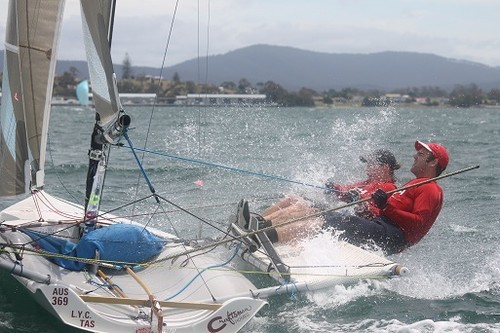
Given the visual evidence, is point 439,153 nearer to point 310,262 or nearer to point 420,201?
point 420,201

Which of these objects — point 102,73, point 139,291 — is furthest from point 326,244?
point 102,73

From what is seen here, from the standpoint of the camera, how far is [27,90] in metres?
6.34

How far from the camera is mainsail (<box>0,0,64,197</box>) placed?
627cm

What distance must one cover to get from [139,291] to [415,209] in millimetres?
2732

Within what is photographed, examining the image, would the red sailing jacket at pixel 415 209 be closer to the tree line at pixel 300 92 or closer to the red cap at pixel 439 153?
the red cap at pixel 439 153

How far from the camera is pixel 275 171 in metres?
13.7

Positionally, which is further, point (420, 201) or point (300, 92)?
point (300, 92)

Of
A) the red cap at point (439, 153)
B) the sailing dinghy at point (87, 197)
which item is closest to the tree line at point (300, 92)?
the red cap at point (439, 153)

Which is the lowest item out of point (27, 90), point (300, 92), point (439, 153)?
point (300, 92)

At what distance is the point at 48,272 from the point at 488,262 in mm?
4341

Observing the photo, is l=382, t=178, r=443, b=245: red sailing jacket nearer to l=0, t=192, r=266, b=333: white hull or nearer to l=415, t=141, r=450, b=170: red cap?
l=415, t=141, r=450, b=170: red cap

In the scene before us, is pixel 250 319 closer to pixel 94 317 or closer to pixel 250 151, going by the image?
pixel 94 317

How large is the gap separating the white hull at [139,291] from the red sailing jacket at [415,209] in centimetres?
177

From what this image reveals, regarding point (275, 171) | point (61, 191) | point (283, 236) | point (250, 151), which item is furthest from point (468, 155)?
point (283, 236)
